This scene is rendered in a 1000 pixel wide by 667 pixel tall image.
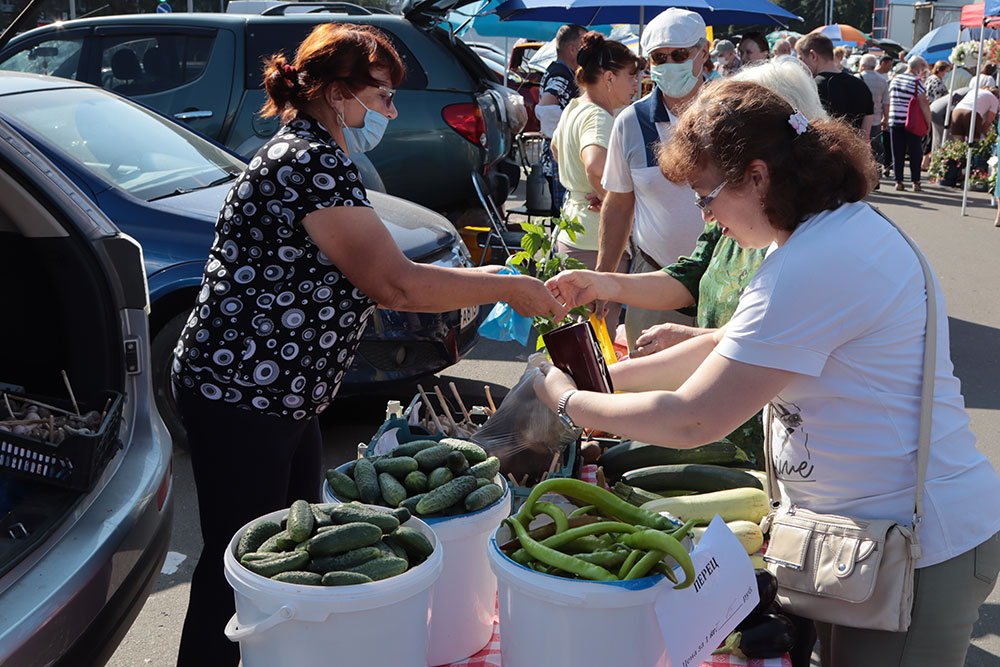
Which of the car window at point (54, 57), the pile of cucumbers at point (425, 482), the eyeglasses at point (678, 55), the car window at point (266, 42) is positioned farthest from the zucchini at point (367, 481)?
the car window at point (54, 57)

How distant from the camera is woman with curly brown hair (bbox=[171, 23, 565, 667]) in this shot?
7.61ft

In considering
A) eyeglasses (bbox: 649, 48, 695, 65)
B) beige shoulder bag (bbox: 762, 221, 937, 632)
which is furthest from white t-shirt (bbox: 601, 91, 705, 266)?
beige shoulder bag (bbox: 762, 221, 937, 632)

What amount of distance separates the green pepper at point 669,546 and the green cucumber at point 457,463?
50 centimetres

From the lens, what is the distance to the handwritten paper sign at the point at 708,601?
66.2 inches

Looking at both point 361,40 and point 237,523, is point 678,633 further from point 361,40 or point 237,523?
point 361,40

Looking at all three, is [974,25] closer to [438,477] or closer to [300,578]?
[438,477]

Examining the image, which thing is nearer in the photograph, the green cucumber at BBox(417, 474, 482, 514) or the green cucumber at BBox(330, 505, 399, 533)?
the green cucumber at BBox(330, 505, 399, 533)

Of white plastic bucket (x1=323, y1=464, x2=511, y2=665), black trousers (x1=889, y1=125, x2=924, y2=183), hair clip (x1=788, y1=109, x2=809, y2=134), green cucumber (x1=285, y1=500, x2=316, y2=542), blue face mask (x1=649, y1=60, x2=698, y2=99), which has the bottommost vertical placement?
black trousers (x1=889, y1=125, x2=924, y2=183)

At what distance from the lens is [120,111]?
5.30m

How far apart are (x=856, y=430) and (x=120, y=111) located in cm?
466

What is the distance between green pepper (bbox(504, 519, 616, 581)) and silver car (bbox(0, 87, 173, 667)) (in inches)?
45.0

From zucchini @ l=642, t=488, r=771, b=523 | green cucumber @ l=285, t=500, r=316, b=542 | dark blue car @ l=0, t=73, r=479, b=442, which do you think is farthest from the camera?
dark blue car @ l=0, t=73, r=479, b=442

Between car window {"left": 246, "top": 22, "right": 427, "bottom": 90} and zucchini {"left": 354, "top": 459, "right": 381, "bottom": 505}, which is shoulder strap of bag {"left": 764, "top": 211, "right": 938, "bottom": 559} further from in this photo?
car window {"left": 246, "top": 22, "right": 427, "bottom": 90}

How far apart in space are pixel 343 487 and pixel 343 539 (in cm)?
30
